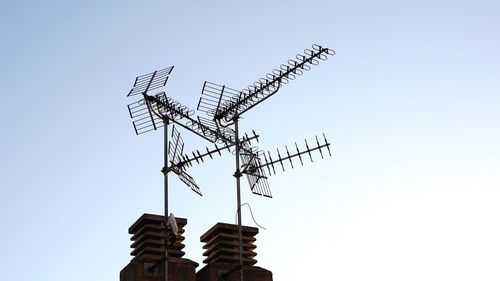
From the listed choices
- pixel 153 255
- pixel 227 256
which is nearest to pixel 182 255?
pixel 153 255

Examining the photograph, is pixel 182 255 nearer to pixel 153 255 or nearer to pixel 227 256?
pixel 153 255

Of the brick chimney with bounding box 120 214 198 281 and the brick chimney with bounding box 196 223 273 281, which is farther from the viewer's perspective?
the brick chimney with bounding box 196 223 273 281

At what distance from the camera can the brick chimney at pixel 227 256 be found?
25.3 meters

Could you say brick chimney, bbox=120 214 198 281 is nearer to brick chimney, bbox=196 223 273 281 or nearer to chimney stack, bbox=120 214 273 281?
chimney stack, bbox=120 214 273 281

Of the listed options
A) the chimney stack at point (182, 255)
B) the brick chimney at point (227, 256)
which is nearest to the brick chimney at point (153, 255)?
the chimney stack at point (182, 255)

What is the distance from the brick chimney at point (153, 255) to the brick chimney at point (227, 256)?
0.67 meters

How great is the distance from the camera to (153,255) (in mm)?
24812

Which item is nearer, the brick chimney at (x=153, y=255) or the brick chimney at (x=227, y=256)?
the brick chimney at (x=153, y=255)

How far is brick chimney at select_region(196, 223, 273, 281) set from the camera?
25312 millimetres

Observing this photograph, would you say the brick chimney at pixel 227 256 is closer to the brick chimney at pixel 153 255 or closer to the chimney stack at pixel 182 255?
the chimney stack at pixel 182 255

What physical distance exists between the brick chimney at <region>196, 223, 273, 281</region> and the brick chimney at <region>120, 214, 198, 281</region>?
0.67 meters

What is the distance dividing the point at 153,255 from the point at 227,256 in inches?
97.5

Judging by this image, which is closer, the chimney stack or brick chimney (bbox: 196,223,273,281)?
the chimney stack

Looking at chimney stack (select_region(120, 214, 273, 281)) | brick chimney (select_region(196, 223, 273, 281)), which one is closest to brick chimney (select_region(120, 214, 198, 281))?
chimney stack (select_region(120, 214, 273, 281))
